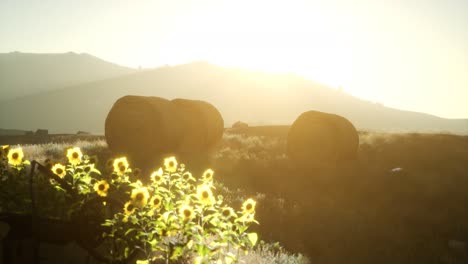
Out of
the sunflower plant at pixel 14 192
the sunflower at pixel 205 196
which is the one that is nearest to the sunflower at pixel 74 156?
the sunflower plant at pixel 14 192

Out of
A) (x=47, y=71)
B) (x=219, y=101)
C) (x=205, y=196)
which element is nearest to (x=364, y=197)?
(x=205, y=196)

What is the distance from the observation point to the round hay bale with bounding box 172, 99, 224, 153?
15.9 meters

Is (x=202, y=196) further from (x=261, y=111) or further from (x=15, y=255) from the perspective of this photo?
(x=261, y=111)

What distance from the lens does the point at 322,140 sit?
15.7 m

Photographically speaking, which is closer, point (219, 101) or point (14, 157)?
point (14, 157)

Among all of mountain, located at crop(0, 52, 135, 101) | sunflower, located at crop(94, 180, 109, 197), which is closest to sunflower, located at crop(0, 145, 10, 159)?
sunflower, located at crop(94, 180, 109, 197)

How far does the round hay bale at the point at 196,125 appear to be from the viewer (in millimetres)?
15945

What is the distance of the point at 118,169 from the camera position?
13.6 feet

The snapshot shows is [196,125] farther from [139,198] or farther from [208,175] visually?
[139,198]

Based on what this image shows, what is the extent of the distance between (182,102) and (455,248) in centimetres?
1163

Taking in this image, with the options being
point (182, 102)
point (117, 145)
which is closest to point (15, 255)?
point (117, 145)

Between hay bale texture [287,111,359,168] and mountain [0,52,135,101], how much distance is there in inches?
4783

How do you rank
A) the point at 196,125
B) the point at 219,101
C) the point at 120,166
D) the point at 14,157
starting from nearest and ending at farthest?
the point at 120,166, the point at 14,157, the point at 196,125, the point at 219,101

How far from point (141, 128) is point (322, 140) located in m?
7.04
